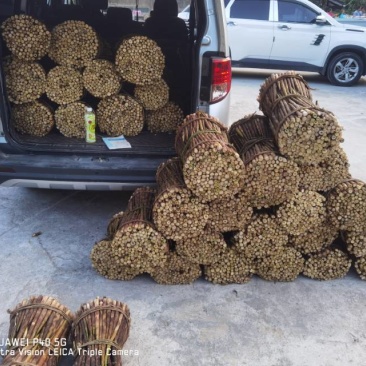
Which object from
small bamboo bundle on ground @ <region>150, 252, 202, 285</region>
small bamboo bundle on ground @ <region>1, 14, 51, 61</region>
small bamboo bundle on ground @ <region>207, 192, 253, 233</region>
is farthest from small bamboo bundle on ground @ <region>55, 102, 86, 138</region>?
small bamboo bundle on ground @ <region>207, 192, 253, 233</region>

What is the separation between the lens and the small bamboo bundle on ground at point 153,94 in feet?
14.9

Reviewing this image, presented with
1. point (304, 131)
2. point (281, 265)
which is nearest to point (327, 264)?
point (281, 265)

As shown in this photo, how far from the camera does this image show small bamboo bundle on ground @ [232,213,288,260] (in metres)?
3.27

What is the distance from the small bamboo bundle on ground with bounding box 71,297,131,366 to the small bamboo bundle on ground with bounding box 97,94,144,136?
2209 mm

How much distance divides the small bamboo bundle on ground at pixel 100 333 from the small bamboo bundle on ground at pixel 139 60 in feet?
7.87

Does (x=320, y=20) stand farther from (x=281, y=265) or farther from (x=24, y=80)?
(x=281, y=265)

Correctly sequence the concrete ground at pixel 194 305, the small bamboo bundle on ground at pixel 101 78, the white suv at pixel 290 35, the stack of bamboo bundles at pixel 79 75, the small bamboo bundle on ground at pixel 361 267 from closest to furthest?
the concrete ground at pixel 194 305 → the small bamboo bundle on ground at pixel 361 267 → the stack of bamboo bundles at pixel 79 75 → the small bamboo bundle on ground at pixel 101 78 → the white suv at pixel 290 35

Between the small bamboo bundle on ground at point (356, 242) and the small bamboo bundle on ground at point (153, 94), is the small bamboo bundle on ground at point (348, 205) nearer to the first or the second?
the small bamboo bundle on ground at point (356, 242)

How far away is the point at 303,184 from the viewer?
10.7ft

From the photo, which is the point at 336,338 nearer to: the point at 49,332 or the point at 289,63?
the point at 49,332

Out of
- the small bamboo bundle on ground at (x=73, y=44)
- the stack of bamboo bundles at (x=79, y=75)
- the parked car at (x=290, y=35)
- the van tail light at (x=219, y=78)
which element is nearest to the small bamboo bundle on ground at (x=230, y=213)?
the van tail light at (x=219, y=78)

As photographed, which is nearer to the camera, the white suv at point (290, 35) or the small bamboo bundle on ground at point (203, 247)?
the small bamboo bundle on ground at point (203, 247)

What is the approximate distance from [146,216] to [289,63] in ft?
29.0

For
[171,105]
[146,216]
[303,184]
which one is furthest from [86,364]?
[171,105]
